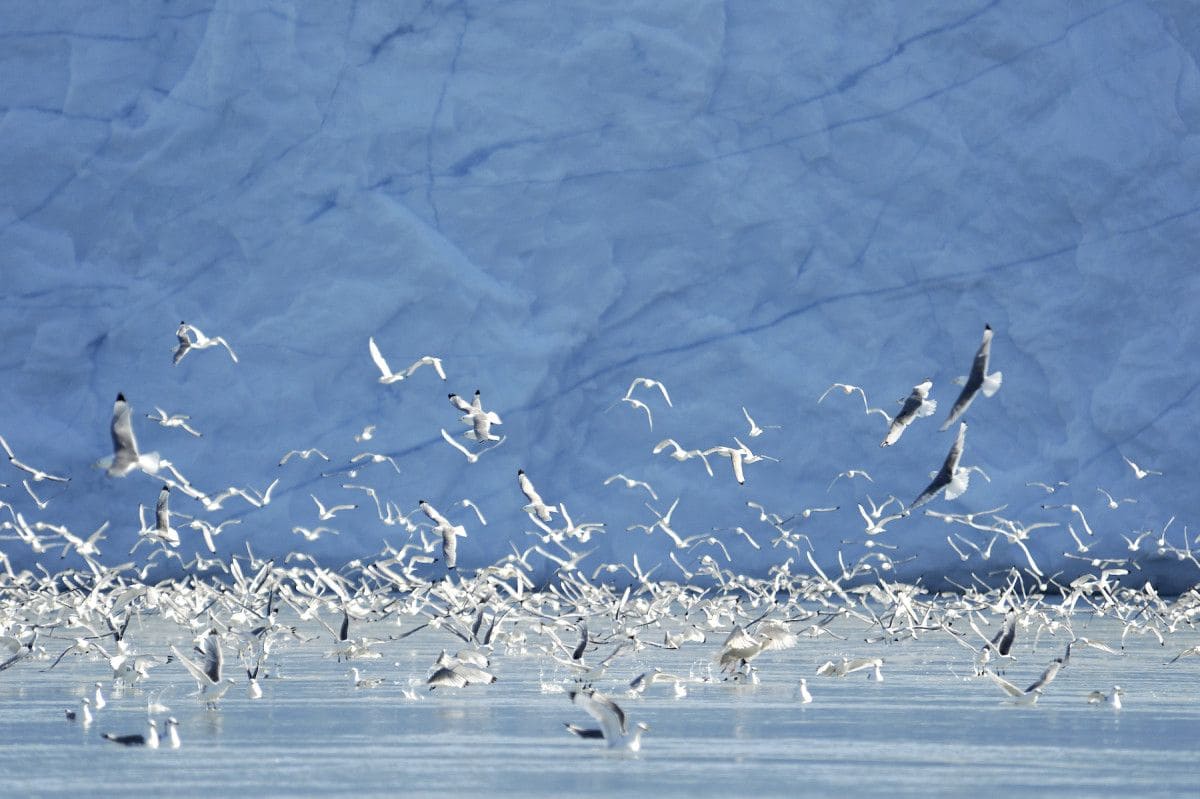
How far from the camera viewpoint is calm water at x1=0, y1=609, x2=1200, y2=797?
575 centimetres

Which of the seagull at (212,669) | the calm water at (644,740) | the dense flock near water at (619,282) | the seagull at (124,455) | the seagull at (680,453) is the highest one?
the dense flock near water at (619,282)

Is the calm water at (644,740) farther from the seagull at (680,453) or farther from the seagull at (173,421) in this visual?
the seagull at (680,453)

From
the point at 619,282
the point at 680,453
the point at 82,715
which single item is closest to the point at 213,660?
the point at 82,715

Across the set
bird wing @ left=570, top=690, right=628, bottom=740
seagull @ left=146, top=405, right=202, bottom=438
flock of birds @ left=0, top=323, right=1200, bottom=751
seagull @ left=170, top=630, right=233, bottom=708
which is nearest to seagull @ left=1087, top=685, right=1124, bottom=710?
flock of birds @ left=0, top=323, right=1200, bottom=751

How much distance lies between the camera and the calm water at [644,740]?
18.9 ft

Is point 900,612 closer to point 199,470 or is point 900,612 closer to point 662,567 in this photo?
point 662,567

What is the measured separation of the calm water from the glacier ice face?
22.2 ft

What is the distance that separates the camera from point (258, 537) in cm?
1659

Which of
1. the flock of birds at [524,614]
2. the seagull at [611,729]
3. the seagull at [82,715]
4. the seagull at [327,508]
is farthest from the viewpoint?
the seagull at [327,508]

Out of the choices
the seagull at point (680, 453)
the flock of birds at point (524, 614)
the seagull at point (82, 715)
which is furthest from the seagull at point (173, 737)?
the seagull at point (680, 453)

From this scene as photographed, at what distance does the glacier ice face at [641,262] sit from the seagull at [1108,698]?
27.3 ft

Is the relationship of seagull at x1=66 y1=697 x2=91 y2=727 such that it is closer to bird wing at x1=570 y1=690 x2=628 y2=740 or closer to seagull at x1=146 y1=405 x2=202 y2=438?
bird wing at x1=570 y1=690 x2=628 y2=740

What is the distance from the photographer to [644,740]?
670cm

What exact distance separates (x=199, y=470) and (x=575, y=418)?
121 inches
